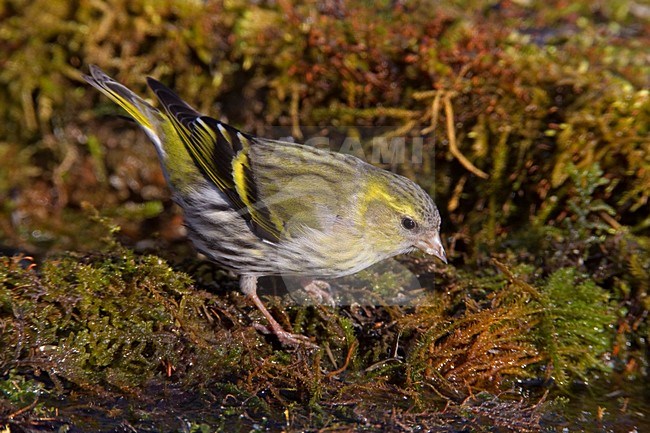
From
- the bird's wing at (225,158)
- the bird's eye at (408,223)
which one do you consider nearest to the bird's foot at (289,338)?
the bird's wing at (225,158)

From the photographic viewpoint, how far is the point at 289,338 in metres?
2.88

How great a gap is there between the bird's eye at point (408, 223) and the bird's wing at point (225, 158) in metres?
0.55

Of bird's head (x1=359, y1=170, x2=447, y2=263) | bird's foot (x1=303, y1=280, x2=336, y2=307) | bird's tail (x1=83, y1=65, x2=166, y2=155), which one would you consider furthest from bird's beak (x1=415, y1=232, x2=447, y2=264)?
bird's tail (x1=83, y1=65, x2=166, y2=155)

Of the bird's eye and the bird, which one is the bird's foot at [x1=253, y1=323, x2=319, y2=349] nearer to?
the bird

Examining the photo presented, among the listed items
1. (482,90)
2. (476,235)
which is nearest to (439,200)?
(476,235)

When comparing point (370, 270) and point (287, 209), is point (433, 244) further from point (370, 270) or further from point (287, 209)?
point (287, 209)

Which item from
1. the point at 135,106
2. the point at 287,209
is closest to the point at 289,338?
the point at 287,209

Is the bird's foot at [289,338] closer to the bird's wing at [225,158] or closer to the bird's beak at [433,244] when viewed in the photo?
the bird's wing at [225,158]

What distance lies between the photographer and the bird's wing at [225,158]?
3.05 metres

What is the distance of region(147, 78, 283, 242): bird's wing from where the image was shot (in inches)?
120

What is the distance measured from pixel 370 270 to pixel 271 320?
66 centimetres

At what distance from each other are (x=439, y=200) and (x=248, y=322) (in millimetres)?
1752

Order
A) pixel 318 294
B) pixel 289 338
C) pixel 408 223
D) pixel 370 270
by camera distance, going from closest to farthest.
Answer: pixel 289 338 < pixel 408 223 < pixel 318 294 < pixel 370 270

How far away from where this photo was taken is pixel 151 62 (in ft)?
15.2
